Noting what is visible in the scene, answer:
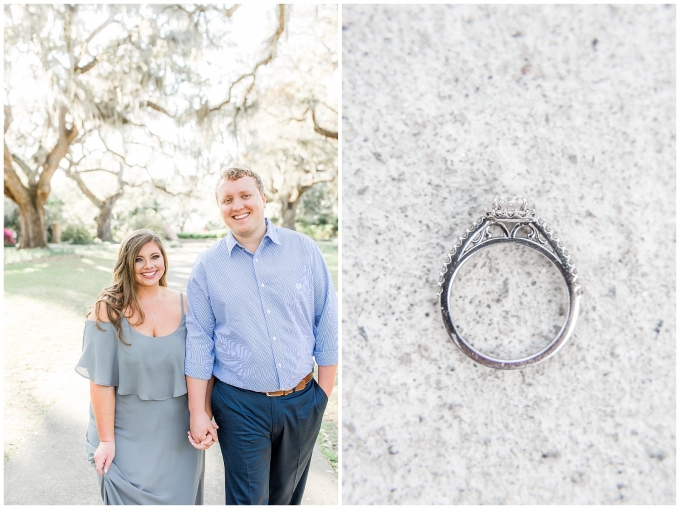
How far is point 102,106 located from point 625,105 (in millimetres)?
8373

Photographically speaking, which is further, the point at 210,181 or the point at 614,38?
the point at 210,181

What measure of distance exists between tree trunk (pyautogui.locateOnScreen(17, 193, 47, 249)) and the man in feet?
36.5

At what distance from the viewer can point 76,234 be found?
1686 centimetres

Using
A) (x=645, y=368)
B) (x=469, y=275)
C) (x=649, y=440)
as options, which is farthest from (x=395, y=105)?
(x=649, y=440)

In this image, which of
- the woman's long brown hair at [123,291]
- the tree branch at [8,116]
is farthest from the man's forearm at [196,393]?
the tree branch at [8,116]

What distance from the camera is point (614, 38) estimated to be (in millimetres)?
1057

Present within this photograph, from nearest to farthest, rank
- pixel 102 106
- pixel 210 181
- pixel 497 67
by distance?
pixel 497 67, pixel 102 106, pixel 210 181

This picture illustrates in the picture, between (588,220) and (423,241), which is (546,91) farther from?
(423,241)

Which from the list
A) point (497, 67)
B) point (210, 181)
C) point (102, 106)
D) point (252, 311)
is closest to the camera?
point (497, 67)

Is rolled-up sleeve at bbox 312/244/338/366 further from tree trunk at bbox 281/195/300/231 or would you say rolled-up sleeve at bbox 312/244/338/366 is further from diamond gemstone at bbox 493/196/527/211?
tree trunk at bbox 281/195/300/231

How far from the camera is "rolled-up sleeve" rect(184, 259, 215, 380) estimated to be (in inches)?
61.1

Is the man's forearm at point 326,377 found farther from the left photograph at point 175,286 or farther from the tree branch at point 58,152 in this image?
the tree branch at point 58,152

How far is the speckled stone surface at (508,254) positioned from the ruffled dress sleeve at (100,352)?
939mm

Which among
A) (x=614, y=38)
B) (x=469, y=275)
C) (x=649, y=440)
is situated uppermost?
(x=614, y=38)
